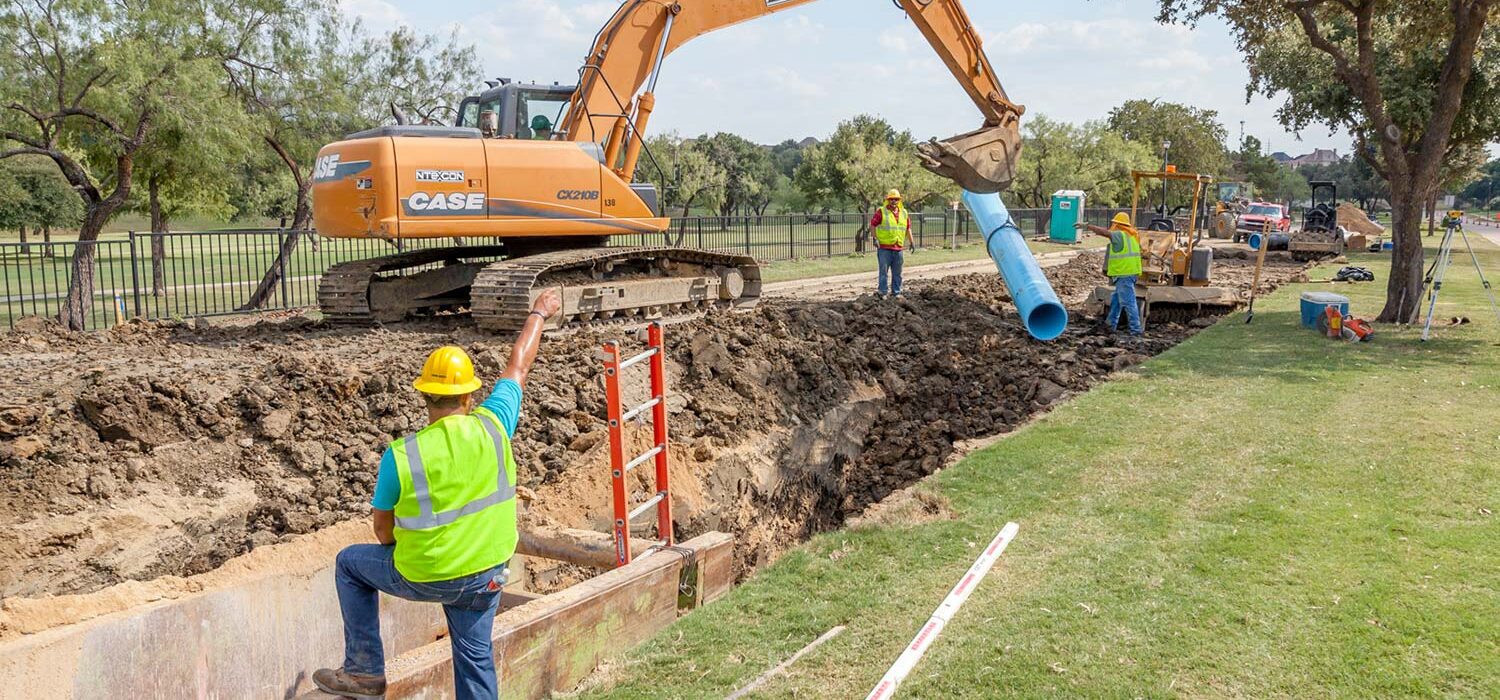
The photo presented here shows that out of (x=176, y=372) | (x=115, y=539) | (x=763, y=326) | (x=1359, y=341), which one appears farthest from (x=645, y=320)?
(x=1359, y=341)

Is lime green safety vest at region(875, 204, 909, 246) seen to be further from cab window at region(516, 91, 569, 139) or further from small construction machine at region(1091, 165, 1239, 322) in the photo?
cab window at region(516, 91, 569, 139)

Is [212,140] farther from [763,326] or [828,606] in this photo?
[828,606]

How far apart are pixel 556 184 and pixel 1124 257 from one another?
26.0 ft

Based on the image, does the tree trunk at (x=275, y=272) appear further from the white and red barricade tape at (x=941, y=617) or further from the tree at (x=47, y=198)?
the tree at (x=47, y=198)

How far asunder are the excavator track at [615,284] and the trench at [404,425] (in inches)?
19.1

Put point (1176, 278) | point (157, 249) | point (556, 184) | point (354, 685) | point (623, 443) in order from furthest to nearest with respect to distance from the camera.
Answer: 1. point (157, 249)
2. point (1176, 278)
3. point (556, 184)
4. point (623, 443)
5. point (354, 685)

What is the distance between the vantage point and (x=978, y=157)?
38.9 ft

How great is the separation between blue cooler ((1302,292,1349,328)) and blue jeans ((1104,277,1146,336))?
2.15 metres

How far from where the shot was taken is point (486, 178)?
10.6 m

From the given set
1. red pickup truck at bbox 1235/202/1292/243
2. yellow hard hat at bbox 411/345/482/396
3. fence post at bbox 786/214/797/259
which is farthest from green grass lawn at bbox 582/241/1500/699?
red pickup truck at bbox 1235/202/1292/243

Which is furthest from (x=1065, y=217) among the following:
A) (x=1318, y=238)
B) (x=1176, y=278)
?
(x=1176, y=278)

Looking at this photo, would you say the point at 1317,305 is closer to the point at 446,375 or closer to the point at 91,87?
the point at 446,375

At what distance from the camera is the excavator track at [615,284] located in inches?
412

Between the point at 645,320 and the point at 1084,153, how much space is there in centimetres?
4238
